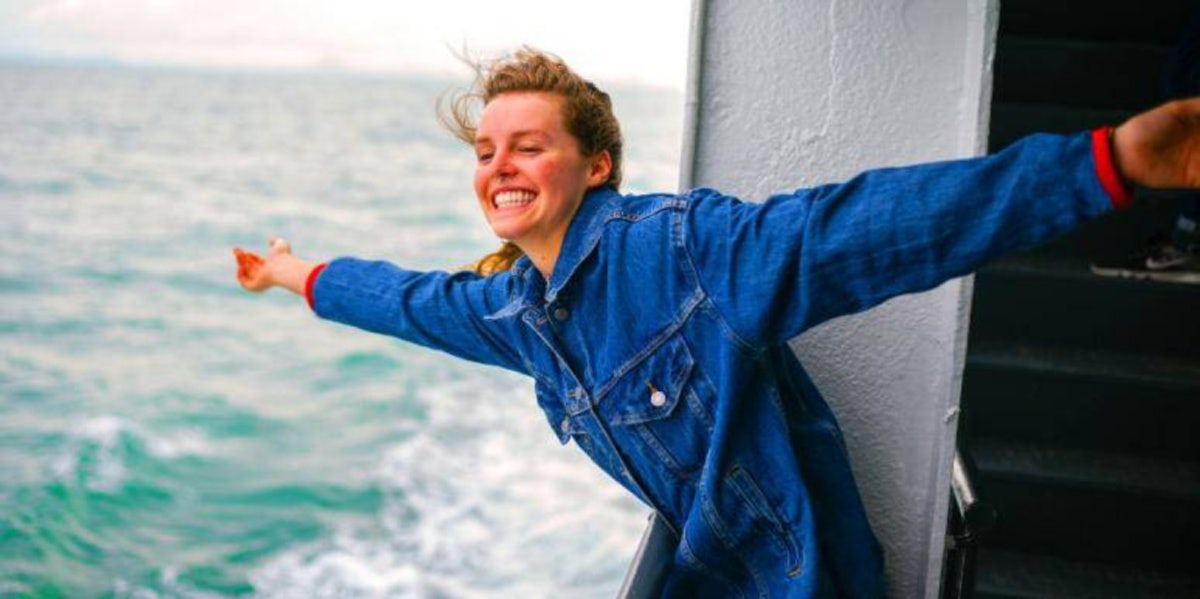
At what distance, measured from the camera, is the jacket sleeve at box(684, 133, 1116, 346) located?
0.97m

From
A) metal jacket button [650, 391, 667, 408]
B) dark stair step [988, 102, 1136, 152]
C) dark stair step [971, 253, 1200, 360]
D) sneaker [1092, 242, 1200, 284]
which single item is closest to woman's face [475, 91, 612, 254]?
metal jacket button [650, 391, 667, 408]

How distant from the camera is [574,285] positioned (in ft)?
4.81

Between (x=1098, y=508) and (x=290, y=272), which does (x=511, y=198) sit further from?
(x=1098, y=508)

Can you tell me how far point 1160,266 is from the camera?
9.56ft

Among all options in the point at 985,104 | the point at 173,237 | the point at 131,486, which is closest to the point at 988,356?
the point at 985,104

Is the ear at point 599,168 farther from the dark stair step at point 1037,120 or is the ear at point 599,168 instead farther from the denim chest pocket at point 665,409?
the dark stair step at point 1037,120

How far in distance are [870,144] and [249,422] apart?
43.1ft

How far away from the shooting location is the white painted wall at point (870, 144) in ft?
5.04

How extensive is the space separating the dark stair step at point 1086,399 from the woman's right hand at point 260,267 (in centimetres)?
184

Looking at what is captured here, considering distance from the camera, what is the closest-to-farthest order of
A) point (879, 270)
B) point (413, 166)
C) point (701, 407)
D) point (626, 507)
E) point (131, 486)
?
point (879, 270), point (701, 407), point (626, 507), point (131, 486), point (413, 166)

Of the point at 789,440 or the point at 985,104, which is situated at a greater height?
the point at 985,104

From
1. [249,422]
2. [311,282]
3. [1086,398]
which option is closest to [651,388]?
[311,282]

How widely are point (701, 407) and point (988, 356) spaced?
1842 millimetres

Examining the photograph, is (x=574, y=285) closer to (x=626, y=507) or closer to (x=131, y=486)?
(x=626, y=507)
